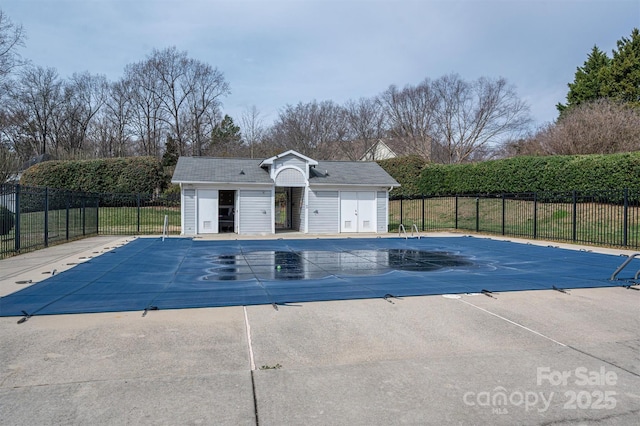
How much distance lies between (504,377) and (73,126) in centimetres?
4707

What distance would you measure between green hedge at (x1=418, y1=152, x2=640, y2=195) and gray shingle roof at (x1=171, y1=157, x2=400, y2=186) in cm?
705

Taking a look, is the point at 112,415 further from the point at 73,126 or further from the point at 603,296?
the point at 73,126

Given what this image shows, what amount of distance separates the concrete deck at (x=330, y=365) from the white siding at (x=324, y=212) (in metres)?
14.2

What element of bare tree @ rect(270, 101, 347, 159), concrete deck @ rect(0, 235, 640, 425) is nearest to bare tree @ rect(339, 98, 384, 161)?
bare tree @ rect(270, 101, 347, 159)

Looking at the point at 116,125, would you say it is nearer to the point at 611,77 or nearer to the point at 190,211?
the point at 190,211

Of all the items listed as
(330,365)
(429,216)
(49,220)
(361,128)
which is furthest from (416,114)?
(330,365)

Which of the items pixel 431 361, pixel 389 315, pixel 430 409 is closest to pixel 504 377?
pixel 431 361

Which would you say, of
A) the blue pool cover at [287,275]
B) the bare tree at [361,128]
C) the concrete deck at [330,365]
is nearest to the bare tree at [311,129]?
the bare tree at [361,128]

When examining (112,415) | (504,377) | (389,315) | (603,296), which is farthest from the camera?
(603,296)

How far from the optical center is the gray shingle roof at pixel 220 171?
62.7ft

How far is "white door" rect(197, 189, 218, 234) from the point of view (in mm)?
19203

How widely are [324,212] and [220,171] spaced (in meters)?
5.19

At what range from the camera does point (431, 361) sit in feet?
14.0

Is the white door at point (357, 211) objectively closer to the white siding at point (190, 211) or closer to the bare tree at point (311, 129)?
Result: the white siding at point (190, 211)
